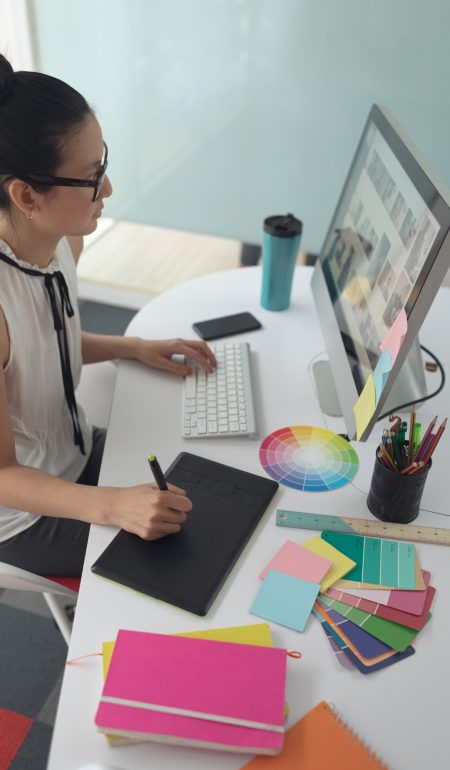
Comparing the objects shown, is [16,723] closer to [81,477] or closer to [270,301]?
[81,477]

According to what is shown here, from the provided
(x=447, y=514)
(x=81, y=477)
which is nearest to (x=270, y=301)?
(x=81, y=477)

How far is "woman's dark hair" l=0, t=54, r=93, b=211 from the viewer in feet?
3.28

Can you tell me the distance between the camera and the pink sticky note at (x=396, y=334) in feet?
2.96

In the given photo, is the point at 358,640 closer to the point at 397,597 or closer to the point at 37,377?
the point at 397,597

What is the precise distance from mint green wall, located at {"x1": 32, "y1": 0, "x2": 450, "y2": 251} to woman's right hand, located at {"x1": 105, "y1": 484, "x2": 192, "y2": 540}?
170 centimetres

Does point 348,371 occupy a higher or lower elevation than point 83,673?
higher

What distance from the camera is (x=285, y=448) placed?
1.13 metres

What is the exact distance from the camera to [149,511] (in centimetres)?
93

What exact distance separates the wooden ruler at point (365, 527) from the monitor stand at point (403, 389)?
0.27 metres

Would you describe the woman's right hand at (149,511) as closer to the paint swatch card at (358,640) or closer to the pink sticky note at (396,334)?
the paint swatch card at (358,640)

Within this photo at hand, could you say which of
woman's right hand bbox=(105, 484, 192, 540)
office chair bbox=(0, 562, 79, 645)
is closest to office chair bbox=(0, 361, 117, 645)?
office chair bbox=(0, 562, 79, 645)

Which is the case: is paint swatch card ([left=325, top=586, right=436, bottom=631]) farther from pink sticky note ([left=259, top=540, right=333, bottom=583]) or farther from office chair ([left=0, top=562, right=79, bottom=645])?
office chair ([left=0, top=562, right=79, bottom=645])

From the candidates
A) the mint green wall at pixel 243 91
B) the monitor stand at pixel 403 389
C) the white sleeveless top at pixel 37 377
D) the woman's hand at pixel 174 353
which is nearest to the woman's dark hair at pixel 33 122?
the white sleeveless top at pixel 37 377

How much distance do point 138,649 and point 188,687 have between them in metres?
0.08
